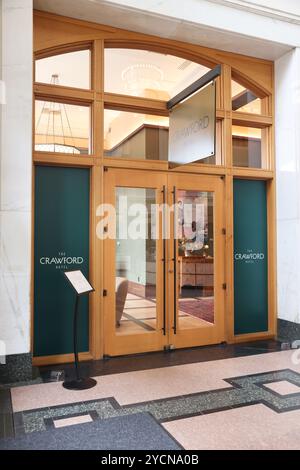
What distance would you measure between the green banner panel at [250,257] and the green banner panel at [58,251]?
2242mm

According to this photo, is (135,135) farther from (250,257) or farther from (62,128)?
(250,257)

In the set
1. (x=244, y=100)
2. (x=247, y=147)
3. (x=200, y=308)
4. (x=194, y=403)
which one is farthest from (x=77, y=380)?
(x=244, y=100)

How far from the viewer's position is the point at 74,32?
16.2 ft

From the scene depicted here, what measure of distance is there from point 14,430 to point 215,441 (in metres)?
1.54

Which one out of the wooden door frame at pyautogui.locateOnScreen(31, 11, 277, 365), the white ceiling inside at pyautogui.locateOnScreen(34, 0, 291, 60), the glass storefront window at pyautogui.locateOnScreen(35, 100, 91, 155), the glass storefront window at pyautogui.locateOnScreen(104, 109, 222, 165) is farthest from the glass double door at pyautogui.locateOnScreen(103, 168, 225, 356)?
the white ceiling inside at pyautogui.locateOnScreen(34, 0, 291, 60)

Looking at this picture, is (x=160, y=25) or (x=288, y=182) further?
(x=288, y=182)

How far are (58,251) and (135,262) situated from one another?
3.27 ft

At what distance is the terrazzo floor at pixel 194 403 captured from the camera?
9.89ft

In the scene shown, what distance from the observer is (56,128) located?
500 cm

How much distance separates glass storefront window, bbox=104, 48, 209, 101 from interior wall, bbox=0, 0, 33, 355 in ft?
4.02

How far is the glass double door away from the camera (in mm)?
5086

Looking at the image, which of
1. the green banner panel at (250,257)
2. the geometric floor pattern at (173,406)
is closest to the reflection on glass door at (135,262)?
the green banner panel at (250,257)

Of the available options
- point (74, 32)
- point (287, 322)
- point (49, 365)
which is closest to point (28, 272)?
point (49, 365)
